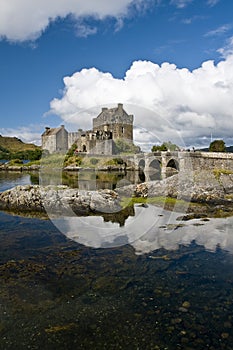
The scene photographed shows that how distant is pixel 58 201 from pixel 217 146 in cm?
5551

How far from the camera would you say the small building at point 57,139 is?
107 m

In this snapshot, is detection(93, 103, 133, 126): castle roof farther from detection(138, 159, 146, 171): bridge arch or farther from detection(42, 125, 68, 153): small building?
detection(138, 159, 146, 171): bridge arch

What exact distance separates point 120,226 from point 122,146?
7676 cm

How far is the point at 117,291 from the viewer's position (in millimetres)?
9438

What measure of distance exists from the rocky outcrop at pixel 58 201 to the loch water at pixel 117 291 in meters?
5.86

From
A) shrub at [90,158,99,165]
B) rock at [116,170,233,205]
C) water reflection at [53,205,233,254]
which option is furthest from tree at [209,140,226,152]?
water reflection at [53,205,233,254]

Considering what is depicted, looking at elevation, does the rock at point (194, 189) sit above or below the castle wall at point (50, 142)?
below

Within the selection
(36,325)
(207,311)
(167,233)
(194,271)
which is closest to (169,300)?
(207,311)

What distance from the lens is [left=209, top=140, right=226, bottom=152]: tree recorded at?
6762 cm

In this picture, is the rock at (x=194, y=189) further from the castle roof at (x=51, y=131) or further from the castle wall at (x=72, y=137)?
the castle roof at (x=51, y=131)

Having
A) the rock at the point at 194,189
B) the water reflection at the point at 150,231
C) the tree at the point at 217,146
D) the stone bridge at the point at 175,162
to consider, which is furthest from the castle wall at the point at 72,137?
the water reflection at the point at 150,231

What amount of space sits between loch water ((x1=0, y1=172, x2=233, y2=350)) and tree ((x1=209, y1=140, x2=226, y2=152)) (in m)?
55.6

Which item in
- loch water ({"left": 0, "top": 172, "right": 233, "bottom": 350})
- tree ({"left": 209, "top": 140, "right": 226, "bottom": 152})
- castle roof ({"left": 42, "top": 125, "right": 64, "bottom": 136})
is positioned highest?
castle roof ({"left": 42, "top": 125, "right": 64, "bottom": 136})

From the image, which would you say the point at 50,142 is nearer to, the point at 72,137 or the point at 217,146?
the point at 72,137
